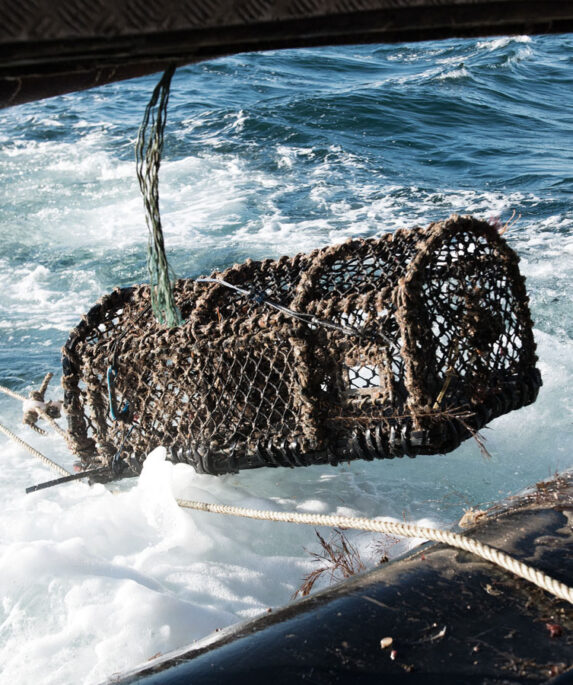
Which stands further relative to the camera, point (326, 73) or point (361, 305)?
point (326, 73)

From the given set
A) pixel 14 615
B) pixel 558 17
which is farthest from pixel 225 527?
pixel 558 17

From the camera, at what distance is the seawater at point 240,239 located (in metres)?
3.22

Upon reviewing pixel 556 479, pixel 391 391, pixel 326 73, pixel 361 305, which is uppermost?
pixel 326 73

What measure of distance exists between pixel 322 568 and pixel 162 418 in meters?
1.12

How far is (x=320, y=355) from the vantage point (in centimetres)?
316

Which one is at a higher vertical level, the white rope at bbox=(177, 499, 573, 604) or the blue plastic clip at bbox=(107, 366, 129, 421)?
the blue plastic clip at bbox=(107, 366, 129, 421)

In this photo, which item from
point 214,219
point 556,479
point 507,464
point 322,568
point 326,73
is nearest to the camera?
point 556,479

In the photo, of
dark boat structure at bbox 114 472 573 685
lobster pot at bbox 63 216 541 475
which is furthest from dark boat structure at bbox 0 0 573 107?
lobster pot at bbox 63 216 541 475

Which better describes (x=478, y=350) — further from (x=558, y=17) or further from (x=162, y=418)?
(x=558, y=17)

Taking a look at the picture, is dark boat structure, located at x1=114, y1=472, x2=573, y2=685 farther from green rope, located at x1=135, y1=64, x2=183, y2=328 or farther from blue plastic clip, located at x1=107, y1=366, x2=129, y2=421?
blue plastic clip, located at x1=107, y1=366, x2=129, y2=421

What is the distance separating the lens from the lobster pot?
2.95 meters

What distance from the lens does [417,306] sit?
9.17 ft

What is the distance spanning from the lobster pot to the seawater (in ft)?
1.56

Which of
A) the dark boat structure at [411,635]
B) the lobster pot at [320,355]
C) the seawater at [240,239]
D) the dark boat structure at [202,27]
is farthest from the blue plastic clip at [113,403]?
the dark boat structure at [202,27]
